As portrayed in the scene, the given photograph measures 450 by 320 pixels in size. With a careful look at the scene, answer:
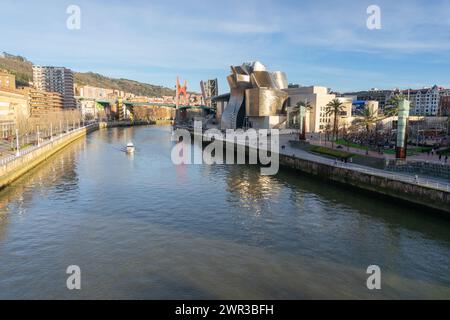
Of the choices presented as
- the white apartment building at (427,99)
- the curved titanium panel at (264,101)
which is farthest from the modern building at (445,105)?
the curved titanium panel at (264,101)

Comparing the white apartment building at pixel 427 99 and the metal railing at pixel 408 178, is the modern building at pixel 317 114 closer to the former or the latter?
the metal railing at pixel 408 178

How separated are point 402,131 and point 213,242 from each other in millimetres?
25132

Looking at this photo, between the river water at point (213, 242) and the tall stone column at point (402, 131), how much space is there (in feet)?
20.7

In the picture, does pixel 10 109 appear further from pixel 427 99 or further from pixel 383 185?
pixel 427 99

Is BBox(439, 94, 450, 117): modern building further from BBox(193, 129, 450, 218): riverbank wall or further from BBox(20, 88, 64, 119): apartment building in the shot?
BBox(20, 88, 64, 119): apartment building

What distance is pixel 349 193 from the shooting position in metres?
34.3

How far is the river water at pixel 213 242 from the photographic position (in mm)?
15578

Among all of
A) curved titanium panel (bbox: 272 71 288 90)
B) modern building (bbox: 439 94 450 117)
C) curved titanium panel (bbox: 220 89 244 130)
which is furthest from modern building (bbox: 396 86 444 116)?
curved titanium panel (bbox: 220 89 244 130)

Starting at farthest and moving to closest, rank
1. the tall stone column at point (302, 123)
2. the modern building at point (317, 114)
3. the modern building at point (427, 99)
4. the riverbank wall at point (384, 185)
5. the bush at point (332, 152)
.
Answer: the modern building at point (427, 99)
the modern building at point (317, 114)
the tall stone column at point (302, 123)
the bush at point (332, 152)
the riverbank wall at point (384, 185)

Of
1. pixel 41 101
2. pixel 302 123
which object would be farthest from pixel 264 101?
pixel 41 101

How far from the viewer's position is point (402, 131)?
35.7 meters
